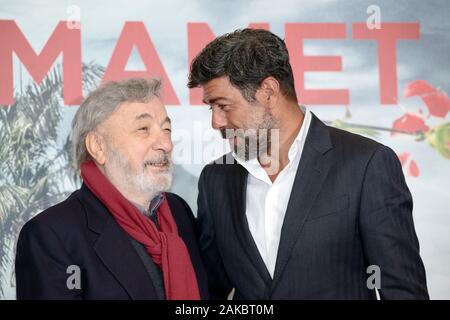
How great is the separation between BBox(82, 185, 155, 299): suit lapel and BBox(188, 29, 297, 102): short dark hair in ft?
2.04

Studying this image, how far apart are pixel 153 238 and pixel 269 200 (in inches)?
16.4

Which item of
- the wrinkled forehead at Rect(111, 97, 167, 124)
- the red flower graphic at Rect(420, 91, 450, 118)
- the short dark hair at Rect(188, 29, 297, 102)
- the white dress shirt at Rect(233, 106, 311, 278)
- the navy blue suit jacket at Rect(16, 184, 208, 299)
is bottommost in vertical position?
the navy blue suit jacket at Rect(16, 184, 208, 299)

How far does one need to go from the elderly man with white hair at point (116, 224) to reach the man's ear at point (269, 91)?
38 centimetres

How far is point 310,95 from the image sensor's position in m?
3.63

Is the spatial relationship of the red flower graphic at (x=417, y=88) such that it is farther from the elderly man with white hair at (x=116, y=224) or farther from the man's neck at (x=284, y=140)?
the elderly man with white hair at (x=116, y=224)

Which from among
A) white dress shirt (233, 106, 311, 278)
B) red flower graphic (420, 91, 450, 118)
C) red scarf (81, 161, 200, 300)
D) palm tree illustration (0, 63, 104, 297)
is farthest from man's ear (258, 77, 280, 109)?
red flower graphic (420, 91, 450, 118)

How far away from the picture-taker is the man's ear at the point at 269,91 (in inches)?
98.3

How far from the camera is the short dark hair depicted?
8.04 feet

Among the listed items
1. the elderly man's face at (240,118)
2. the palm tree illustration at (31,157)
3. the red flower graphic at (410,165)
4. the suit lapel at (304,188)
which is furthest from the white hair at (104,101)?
the red flower graphic at (410,165)

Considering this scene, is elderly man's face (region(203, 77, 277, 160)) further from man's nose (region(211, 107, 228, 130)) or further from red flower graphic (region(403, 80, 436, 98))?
red flower graphic (region(403, 80, 436, 98))

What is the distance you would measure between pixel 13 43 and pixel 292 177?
6.06 feet

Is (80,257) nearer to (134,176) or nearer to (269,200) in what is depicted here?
(134,176)

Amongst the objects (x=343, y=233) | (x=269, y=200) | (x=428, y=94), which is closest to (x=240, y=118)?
(x=269, y=200)
